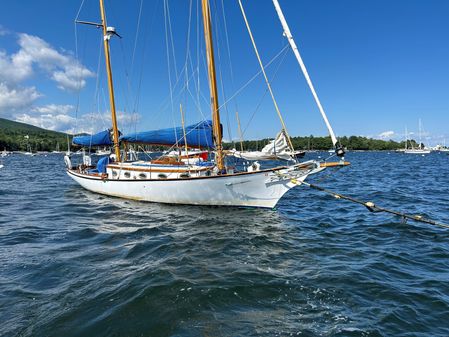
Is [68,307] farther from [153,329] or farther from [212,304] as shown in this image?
[212,304]

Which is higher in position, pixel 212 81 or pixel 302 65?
pixel 212 81

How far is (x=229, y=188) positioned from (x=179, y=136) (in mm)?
4818

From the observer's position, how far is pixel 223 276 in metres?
7.36

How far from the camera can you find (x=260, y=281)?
712 centimetres

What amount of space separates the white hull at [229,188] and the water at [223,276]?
52.1 inches

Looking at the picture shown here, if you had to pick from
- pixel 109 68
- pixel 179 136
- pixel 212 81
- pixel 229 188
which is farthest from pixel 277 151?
pixel 109 68

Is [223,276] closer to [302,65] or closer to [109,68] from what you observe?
[302,65]

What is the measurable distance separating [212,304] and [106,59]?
21208mm

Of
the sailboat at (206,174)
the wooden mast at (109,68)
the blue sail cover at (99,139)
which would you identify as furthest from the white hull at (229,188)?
the blue sail cover at (99,139)

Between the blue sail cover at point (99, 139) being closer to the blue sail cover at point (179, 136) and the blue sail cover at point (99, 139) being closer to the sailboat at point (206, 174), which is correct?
the sailboat at point (206, 174)

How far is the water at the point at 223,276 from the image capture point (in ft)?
17.9

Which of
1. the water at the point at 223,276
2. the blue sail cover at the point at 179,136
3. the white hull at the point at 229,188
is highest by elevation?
the blue sail cover at the point at 179,136

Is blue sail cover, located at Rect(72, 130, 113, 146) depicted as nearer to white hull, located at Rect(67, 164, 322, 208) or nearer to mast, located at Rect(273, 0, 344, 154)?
white hull, located at Rect(67, 164, 322, 208)

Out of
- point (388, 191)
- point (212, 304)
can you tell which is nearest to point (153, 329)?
point (212, 304)
